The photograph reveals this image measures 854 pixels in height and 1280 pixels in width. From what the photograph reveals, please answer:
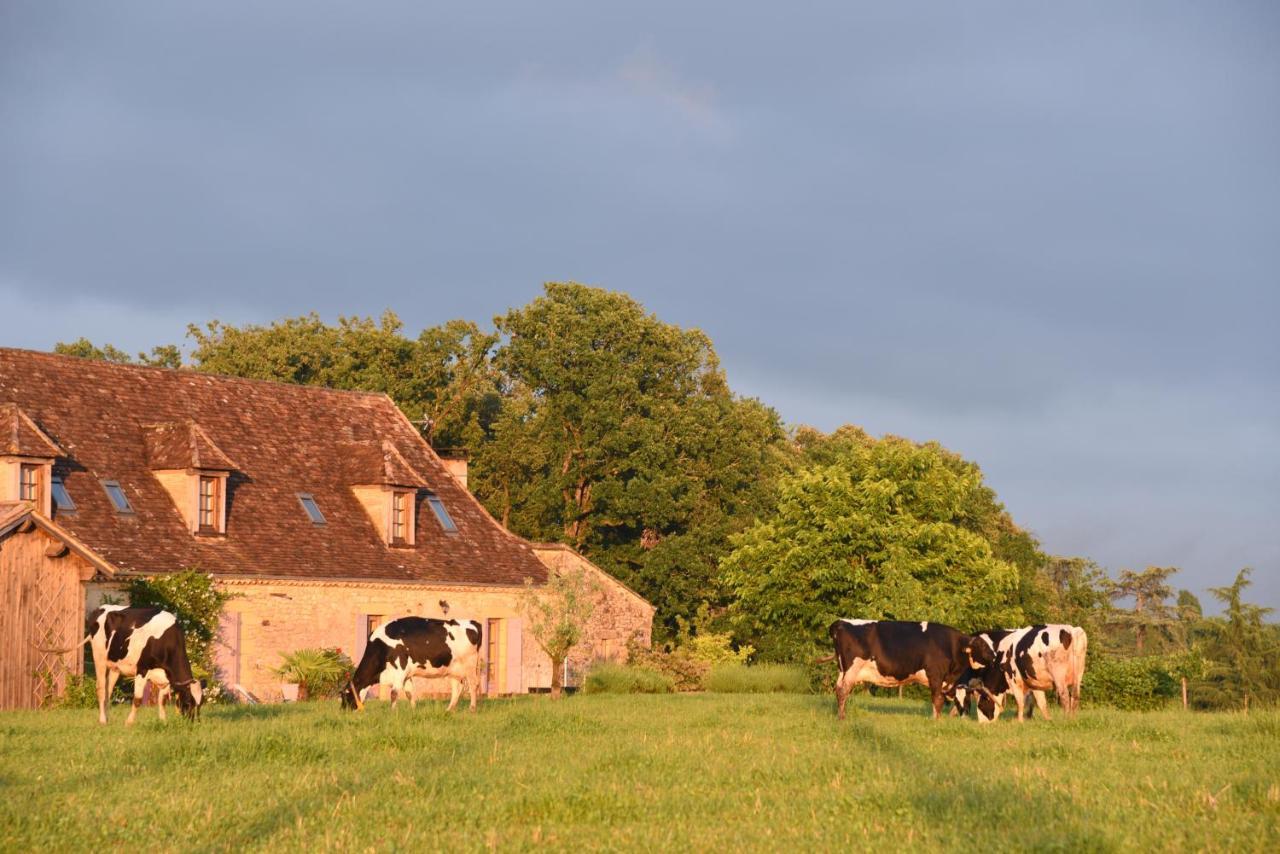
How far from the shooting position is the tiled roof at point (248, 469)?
32844 mm

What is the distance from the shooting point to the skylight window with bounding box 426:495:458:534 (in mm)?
40531

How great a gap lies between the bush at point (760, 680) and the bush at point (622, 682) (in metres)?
1.91

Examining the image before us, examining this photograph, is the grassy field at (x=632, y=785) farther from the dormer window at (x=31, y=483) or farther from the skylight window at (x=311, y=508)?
the skylight window at (x=311, y=508)

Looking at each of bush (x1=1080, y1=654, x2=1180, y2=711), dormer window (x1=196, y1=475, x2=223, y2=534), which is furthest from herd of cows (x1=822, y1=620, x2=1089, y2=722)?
dormer window (x1=196, y1=475, x2=223, y2=534)

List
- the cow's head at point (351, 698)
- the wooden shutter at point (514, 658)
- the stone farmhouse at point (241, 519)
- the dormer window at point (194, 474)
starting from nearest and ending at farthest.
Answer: the cow's head at point (351, 698), the stone farmhouse at point (241, 519), the dormer window at point (194, 474), the wooden shutter at point (514, 658)

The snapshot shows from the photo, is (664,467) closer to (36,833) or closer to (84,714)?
(84,714)

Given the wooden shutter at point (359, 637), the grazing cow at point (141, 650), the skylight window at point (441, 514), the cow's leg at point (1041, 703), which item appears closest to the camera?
the grazing cow at point (141, 650)

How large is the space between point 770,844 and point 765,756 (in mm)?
5663

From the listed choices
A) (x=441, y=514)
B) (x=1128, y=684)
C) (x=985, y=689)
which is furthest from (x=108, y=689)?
(x=1128, y=684)

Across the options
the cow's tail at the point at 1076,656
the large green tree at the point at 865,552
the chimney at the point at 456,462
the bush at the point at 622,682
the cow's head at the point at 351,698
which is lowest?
the bush at the point at 622,682

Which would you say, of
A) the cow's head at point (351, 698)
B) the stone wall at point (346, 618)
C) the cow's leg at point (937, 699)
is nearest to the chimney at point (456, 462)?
the stone wall at point (346, 618)

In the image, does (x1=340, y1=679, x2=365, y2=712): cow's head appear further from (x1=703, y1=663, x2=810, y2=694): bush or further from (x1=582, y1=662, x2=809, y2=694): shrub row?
(x1=703, y1=663, x2=810, y2=694): bush

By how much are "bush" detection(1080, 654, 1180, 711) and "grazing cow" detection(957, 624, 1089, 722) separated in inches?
410

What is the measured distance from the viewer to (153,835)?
11.0 metres
